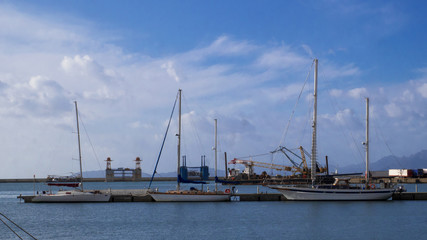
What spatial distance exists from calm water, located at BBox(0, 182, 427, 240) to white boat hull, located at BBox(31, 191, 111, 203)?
4.10 feet

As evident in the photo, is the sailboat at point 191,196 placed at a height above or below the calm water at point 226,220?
above

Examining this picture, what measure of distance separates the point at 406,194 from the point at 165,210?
32.4 m

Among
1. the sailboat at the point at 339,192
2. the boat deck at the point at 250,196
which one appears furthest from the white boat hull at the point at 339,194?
the boat deck at the point at 250,196

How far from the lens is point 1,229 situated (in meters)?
48.1

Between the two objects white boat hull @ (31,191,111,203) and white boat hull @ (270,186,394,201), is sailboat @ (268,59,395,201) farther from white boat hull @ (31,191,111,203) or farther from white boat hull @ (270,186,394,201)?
white boat hull @ (31,191,111,203)

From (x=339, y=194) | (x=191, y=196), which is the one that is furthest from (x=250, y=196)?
(x=339, y=194)

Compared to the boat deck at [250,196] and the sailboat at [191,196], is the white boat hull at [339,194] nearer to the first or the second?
the boat deck at [250,196]

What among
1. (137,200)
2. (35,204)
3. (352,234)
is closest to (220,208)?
(137,200)

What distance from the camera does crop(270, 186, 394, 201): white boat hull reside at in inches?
2611

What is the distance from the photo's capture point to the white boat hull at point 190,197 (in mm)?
68062

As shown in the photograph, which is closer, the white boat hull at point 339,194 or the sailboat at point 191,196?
the white boat hull at point 339,194

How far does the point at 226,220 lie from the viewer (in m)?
53.4

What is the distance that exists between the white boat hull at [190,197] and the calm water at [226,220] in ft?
2.37

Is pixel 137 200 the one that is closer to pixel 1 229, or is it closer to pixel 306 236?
pixel 1 229
